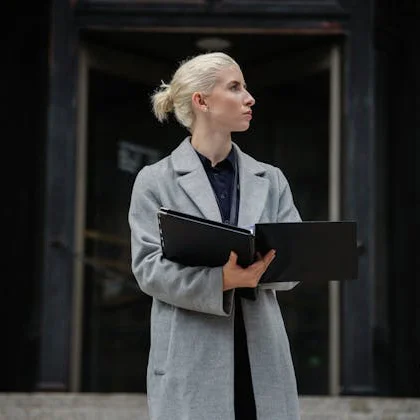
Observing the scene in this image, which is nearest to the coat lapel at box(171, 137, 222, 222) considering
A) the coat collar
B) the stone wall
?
the coat collar

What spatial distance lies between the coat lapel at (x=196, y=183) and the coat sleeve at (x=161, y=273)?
0.32ft

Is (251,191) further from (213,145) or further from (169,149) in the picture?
(169,149)

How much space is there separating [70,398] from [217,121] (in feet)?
14.6

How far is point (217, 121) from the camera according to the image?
11.7 ft

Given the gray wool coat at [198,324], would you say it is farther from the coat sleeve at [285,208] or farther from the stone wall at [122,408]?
the stone wall at [122,408]

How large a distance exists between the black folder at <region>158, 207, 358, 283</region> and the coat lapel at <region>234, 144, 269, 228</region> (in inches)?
7.7

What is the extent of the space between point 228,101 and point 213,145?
16 centimetres

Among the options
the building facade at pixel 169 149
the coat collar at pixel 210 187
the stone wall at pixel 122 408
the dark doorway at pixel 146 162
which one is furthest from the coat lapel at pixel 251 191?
the dark doorway at pixel 146 162

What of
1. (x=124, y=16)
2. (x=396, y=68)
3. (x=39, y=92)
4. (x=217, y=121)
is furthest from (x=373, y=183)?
(x=217, y=121)

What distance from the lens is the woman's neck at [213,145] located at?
3594 millimetres

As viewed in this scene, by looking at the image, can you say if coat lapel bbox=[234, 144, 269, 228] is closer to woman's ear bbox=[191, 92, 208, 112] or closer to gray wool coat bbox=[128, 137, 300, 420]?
gray wool coat bbox=[128, 137, 300, 420]

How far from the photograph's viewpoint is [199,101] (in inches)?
140

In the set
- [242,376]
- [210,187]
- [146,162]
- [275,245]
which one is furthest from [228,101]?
[146,162]

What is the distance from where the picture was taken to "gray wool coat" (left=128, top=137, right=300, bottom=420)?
10.8 ft
